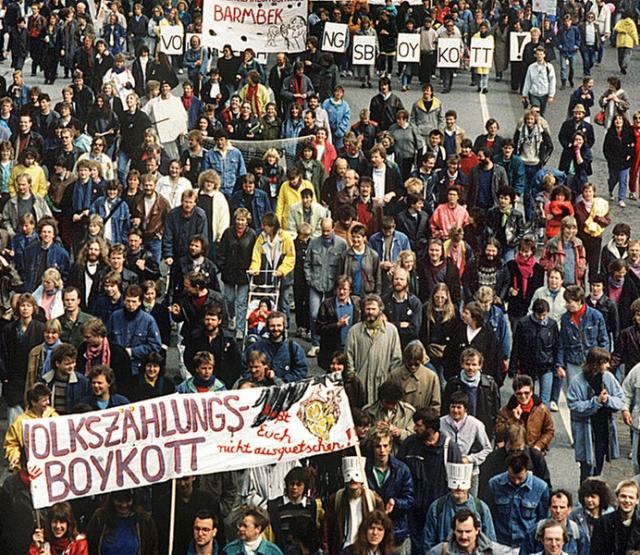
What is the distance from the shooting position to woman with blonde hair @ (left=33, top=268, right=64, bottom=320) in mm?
18141

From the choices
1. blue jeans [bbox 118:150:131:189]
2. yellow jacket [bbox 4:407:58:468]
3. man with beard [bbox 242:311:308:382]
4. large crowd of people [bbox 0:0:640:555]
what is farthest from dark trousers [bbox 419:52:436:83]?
yellow jacket [bbox 4:407:58:468]

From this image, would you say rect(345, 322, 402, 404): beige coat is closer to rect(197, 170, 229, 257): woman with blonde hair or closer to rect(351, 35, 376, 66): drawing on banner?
rect(197, 170, 229, 257): woman with blonde hair

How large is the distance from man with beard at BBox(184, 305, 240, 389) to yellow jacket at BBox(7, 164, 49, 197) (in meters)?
4.78

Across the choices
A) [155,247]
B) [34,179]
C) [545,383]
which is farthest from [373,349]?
[34,179]

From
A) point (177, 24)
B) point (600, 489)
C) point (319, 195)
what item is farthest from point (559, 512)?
point (177, 24)

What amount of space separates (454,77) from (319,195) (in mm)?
12169

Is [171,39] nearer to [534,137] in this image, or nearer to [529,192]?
[534,137]

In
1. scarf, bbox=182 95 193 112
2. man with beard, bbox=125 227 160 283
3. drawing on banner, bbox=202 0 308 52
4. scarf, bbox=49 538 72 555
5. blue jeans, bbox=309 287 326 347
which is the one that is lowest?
scarf, bbox=49 538 72 555

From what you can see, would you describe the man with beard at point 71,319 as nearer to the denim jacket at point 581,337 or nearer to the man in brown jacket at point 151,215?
the man in brown jacket at point 151,215

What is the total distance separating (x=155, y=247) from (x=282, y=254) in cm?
156

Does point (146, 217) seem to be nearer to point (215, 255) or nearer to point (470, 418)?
point (215, 255)

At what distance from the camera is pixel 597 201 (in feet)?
70.2

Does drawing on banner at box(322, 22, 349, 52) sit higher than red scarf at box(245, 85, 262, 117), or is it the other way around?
drawing on banner at box(322, 22, 349, 52)

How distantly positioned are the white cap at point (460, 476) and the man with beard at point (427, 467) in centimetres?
57
